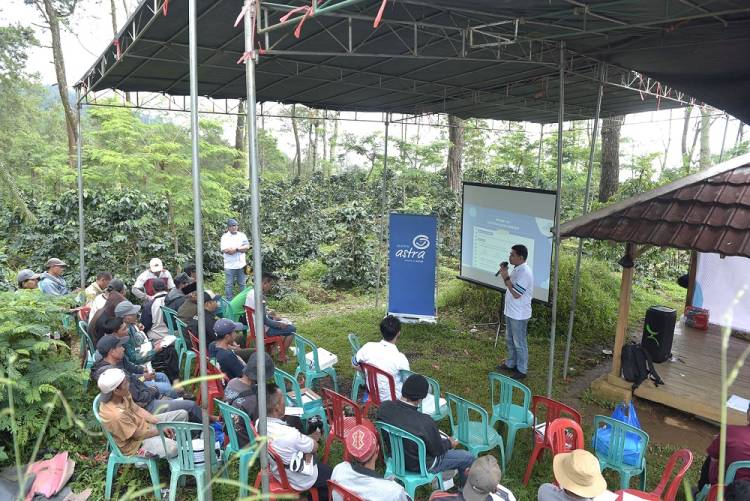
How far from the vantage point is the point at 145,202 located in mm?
9531

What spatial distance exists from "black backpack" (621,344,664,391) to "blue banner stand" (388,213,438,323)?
3367 mm

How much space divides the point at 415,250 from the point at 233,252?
3.19 meters

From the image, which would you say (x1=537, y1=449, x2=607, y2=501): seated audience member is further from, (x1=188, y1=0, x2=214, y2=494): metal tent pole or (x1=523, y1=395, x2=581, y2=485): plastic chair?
(x1=188, y1=0, x2=214, y2=494): metal tent pole

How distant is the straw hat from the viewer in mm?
3025

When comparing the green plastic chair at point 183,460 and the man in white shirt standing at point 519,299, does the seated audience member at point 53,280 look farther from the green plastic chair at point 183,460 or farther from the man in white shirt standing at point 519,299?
the man in white shirt standing at point 519,299

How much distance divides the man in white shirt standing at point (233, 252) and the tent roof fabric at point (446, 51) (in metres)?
2.50

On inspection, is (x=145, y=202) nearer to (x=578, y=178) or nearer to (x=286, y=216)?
(x=286, y=216)

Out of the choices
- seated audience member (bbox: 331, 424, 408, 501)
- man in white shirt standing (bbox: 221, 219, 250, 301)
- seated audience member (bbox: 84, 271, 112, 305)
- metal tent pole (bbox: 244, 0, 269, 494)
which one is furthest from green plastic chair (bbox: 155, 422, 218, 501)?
man in white shirt standing (bbox: 221, 219, 250, 301)

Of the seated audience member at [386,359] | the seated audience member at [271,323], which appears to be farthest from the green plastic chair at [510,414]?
the seated audience member at [271,323]

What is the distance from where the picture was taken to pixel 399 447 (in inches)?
143

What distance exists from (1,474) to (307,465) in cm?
246

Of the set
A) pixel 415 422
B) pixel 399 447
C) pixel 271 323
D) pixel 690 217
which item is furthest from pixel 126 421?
pixel 690 217

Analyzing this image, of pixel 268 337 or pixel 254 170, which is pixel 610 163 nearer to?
pixel 268 337

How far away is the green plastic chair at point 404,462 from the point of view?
3566mm
